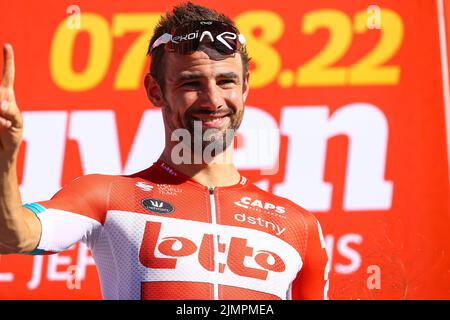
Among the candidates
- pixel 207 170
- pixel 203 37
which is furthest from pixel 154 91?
pixel 207 170

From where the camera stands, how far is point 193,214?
3.84 m

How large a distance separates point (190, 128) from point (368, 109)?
4417 millimetres

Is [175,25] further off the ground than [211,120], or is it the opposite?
[175,25]

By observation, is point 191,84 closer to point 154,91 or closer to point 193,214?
point 154,91

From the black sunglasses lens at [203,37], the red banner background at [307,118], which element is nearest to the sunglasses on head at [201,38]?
the black sunglasses lens at [203,37]

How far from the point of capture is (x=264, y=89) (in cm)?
803

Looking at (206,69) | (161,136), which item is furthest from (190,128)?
(161,136)

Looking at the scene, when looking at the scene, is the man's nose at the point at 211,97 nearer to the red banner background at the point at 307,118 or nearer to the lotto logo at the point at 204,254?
the lotto logo at the point at 204,254

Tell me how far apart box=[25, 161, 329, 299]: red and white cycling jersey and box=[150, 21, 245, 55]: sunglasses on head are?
0.63 meters

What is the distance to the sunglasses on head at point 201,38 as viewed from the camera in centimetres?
402

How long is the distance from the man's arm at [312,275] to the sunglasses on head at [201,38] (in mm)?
1063

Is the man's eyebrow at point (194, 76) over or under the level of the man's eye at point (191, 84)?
over

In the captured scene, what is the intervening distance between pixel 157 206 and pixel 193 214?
180mm

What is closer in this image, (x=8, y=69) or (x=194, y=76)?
(x=8, y=69)
